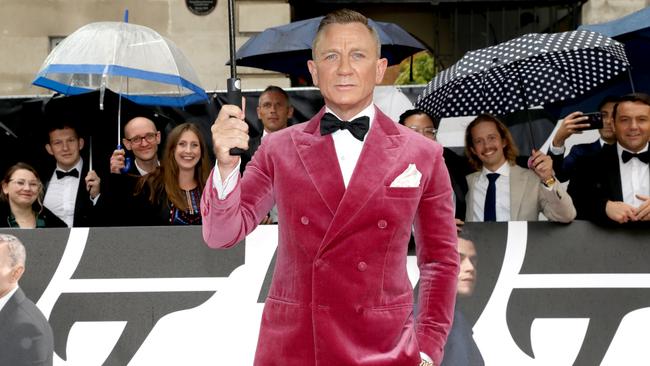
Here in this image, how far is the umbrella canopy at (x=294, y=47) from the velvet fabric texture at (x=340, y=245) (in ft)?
17.3

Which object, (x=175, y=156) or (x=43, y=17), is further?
(x=43, y=17)

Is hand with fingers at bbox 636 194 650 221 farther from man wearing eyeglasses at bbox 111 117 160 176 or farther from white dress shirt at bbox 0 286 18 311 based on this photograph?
white dress shirt at bbox 0 286 18 311

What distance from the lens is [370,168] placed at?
9.62ft

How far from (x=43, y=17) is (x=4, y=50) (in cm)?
66

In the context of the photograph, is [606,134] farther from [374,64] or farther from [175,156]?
[374,64]

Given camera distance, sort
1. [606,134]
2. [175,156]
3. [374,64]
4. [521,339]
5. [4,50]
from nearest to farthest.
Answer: [374,64], [521,339], [175,156], [606,134], [4,50]

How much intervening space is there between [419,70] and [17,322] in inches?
454

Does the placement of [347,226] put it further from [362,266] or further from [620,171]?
[620,171]

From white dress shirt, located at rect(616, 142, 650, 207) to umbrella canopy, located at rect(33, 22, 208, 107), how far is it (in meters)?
3.48

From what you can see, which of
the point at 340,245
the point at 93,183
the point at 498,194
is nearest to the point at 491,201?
the point at 498,194

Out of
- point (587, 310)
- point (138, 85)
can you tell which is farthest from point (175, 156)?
point (587, 310)

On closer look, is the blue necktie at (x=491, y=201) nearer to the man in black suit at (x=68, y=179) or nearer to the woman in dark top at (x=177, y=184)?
the woman in dark top at (x=177, y=184)

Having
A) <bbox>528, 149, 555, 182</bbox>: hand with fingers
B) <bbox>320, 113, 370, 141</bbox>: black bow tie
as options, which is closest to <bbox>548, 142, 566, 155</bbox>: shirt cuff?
<bbox>528, 149, 555, 182</bbox>: hand with fingers

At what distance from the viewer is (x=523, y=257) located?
5.84m
